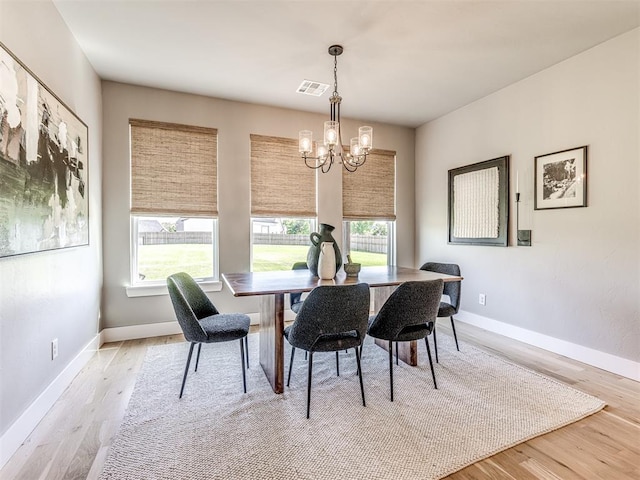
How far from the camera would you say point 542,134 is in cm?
320

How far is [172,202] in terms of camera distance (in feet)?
11.9

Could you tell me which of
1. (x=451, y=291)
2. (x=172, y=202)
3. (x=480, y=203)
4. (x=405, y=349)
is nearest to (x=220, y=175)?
(x=172, y=202)

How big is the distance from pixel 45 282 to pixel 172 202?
1.68 meters

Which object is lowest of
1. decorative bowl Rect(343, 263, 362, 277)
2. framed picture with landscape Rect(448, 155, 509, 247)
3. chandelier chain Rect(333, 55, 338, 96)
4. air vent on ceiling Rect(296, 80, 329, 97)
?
decorative bowl Rect(343, 263, 362, 277)

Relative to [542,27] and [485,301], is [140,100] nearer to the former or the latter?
[542,27]

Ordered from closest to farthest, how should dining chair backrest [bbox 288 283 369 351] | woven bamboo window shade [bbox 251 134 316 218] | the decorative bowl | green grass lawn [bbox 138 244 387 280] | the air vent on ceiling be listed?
1. dining chair backrest [bbox 288 283 369 351]
2. the decorative bowl
3. the air vent on ceiling
4. green grass lawn [bbox 138 244 387 280]
5. woven bamboo window shade [bbox 251 134 316 218]

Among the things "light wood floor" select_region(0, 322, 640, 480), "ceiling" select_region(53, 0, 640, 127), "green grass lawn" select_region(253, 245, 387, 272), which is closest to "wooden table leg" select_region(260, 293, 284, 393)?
"light wood floor" select_region(0, 322, 640, 480)

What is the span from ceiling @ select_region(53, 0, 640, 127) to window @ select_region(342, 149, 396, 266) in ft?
3.85

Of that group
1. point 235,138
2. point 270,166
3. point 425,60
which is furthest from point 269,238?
point 425,60

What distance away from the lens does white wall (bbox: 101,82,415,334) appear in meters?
3.42

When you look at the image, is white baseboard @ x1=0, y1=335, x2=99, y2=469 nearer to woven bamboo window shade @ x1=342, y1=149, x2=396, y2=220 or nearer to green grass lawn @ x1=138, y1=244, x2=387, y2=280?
green grass lawn @ x1=138, y1=244, x2=387, y2=280

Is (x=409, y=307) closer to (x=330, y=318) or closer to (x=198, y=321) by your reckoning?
(x=330, y=318)

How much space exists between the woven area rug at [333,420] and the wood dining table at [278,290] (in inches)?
5.7

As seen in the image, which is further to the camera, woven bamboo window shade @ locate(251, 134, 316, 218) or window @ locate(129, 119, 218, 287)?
woven bamboo window shade @ locate(251, 134, 316, 218)
